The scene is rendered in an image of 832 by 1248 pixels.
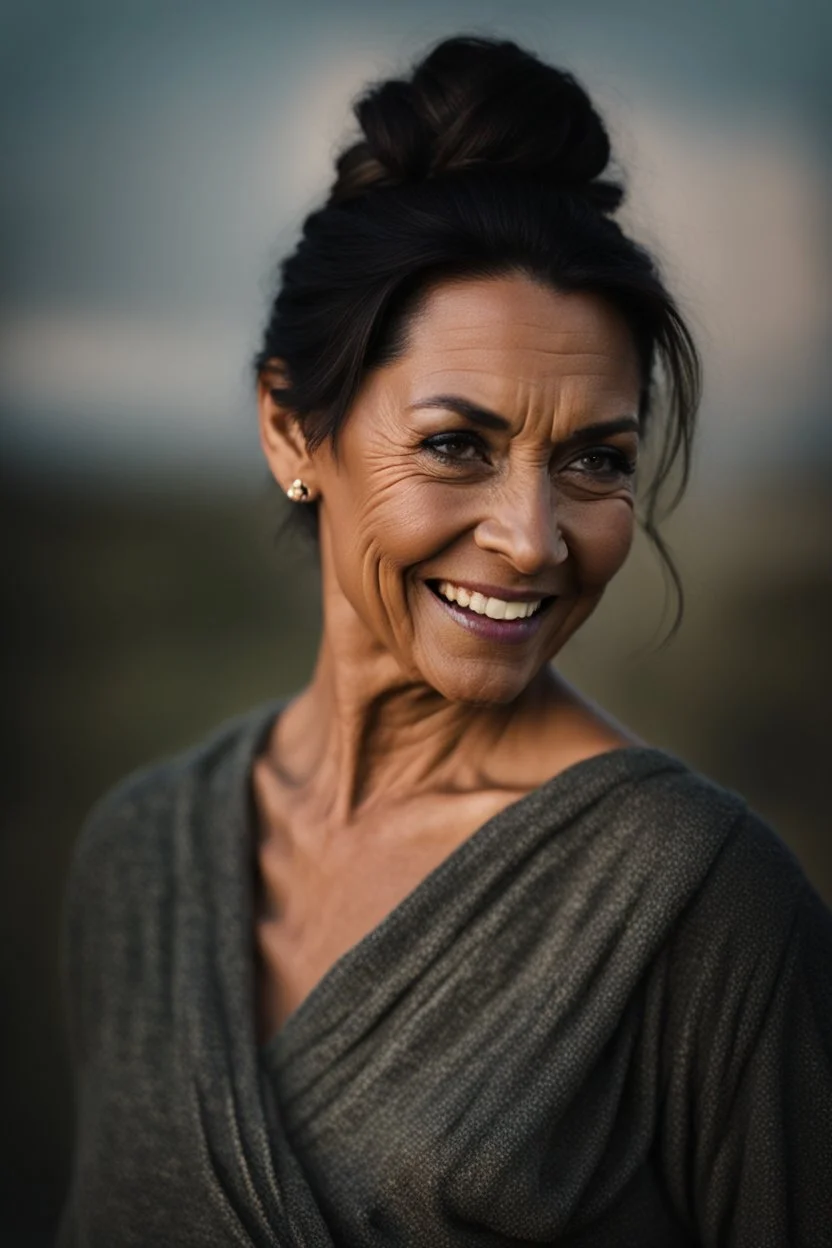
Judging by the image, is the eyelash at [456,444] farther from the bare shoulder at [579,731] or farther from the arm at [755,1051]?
the arm at [755,1051]

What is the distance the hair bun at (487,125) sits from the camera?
5.88 feet

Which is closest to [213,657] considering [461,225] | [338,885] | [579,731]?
[338,885]

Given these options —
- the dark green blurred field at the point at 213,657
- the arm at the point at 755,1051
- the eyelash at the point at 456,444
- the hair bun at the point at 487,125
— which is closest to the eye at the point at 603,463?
the eyelash at the point at 456,444

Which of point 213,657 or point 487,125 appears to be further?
point 213,657

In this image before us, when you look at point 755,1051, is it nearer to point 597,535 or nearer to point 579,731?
point 579,731

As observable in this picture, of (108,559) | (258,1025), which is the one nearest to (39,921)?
(108,559)

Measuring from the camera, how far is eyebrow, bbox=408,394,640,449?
166 cm

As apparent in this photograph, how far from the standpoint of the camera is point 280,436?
200 centimetres

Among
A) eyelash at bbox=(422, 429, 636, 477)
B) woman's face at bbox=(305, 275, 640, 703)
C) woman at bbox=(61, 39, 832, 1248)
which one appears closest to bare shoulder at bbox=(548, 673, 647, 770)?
woman at bbox=(61, 39, 832, 1248)

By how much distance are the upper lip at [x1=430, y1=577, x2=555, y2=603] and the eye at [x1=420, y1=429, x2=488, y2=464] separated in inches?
5.5

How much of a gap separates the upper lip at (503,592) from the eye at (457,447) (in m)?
0.14

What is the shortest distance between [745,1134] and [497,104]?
125 centimetres

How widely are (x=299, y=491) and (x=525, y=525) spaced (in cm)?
44

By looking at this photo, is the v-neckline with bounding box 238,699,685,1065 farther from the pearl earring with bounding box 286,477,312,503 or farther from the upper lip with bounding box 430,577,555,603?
the pearl earring with bounding box 286,477,312,503
